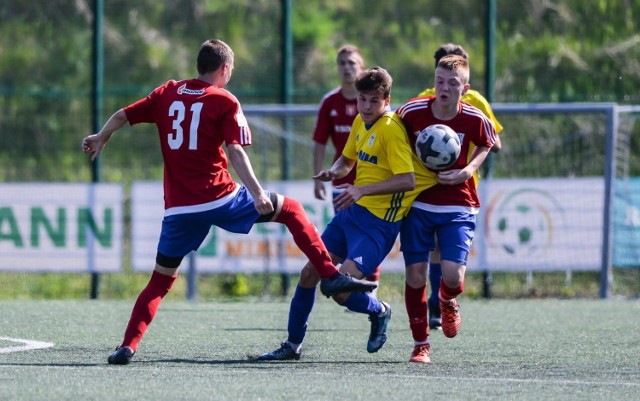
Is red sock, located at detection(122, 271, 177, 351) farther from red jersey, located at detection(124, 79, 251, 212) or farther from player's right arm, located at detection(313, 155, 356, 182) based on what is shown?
player's right arm, located at detection(313, 155, 356, 182)

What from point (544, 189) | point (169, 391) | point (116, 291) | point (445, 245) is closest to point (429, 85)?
point (544, 189)

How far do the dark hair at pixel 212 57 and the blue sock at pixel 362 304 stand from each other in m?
1.46

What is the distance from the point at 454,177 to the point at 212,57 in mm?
1477

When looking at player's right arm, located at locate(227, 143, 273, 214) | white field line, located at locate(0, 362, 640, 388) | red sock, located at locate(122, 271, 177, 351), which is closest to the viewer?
white field line, located at locate(0, 362, 640, 388)

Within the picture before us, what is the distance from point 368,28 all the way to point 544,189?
3639mm

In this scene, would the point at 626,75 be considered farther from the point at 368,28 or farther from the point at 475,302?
the point at 475,302

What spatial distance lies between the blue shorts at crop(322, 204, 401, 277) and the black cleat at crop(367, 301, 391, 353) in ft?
0.85

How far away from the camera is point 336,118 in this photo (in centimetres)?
921

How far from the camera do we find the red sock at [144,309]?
6238mm

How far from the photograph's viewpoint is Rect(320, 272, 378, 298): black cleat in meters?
6.15

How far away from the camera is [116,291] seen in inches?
476

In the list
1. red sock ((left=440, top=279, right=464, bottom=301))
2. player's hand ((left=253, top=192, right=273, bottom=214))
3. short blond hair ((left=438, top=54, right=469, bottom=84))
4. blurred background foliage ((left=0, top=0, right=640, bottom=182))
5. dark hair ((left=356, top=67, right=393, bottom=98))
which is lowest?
red sock ((left=440, top=279, right=464, bottom=301))

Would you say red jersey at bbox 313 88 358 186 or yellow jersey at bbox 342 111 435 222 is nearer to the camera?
yellow jersey at bbox 342 111 435 222

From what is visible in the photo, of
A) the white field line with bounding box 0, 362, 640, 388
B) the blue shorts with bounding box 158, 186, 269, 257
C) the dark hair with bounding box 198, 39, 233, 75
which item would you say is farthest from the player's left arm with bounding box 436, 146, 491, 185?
the dark hair with bounding box 198, 39, 233, 75
